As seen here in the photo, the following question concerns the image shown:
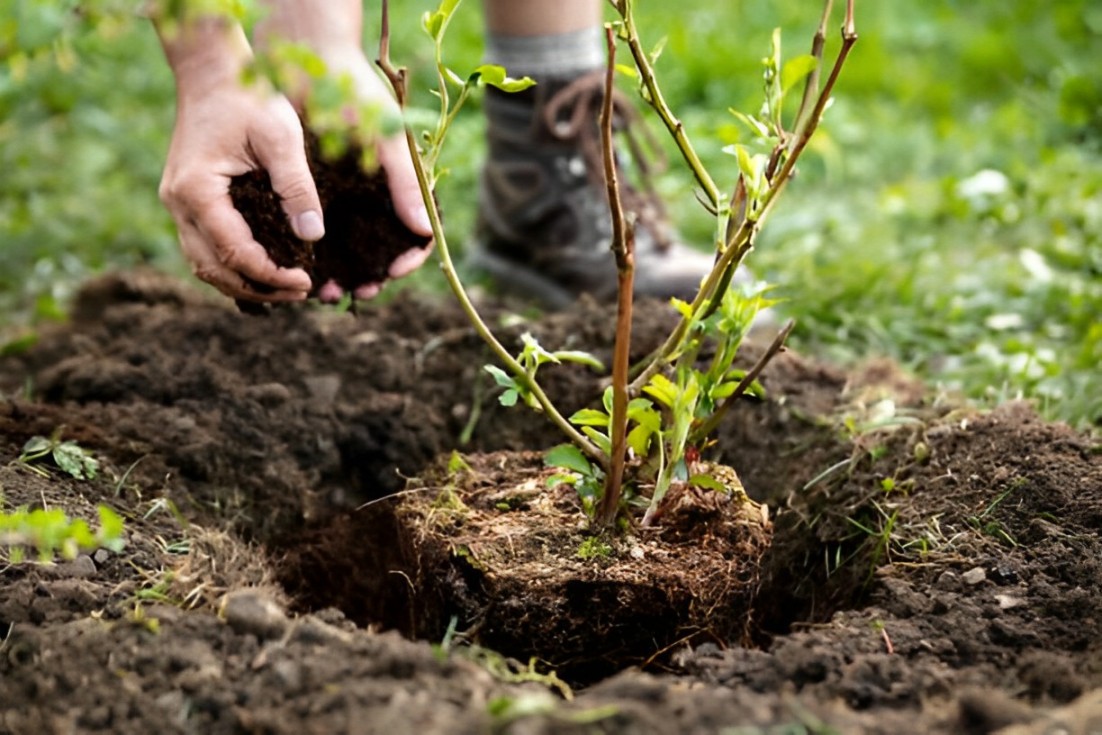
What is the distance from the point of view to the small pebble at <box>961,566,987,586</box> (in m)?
1.68

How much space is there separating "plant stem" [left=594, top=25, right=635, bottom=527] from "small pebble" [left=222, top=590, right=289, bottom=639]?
0.50 meters

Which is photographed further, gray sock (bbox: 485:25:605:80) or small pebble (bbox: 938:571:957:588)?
gray sock (bbox: 485:25:605:80)

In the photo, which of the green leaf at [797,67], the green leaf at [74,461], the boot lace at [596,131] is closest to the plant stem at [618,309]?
the green leaf at [797,67]

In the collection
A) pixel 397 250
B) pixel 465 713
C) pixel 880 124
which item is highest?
pixel 880 124

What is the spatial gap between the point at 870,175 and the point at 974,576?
9.21 feet

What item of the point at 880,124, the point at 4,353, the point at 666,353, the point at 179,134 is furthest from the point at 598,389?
the point at 880,124

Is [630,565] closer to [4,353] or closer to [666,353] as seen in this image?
[666,353]

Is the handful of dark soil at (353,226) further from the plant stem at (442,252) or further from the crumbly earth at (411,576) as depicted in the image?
the plant stem at (442,252)

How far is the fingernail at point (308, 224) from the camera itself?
1.94 m

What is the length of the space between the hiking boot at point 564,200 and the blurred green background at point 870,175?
30 cm

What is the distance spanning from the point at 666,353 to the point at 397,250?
0.68 m

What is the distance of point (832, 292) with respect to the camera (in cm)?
316

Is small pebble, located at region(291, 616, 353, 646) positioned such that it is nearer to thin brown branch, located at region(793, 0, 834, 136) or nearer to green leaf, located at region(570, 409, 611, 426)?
green leaf, located at region(570, 409, 611, 426)

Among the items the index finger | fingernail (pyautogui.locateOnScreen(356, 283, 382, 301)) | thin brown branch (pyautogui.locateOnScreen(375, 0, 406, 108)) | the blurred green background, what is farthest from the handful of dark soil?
thin brown branch (pyautogui.locateOnScreen(375, 0, 406, 108))
